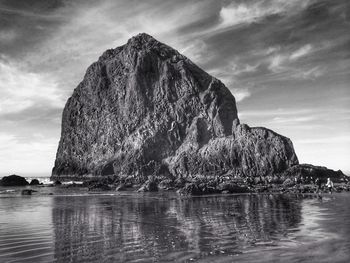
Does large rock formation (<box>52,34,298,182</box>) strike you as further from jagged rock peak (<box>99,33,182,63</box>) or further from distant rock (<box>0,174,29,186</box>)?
distant rock (<box>0,174,29,186</box>)

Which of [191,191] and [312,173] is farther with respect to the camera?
[312,173]

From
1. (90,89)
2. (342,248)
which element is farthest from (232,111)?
(342,248)

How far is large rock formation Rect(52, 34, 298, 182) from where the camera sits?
9944 centimetres

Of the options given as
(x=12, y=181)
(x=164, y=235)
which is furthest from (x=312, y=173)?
(x=12, y=181)

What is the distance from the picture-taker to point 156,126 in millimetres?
130250

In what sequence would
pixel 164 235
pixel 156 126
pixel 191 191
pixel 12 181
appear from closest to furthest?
pixel 164 235, pixel 191 191, pixel 12 181, pixel 156 126

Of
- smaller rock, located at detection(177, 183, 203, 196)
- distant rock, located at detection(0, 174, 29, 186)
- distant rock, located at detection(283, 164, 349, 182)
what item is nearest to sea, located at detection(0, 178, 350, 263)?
smaller rock, located at detection(177, 183, 203, 196)

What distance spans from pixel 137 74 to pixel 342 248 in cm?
13282

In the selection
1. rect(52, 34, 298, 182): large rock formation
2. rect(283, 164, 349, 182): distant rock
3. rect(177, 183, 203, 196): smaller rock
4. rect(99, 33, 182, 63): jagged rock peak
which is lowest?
rect(177, 183, 203, 196): smaller rock

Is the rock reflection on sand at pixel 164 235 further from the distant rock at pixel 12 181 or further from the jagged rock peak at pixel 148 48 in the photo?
the jagged rock peak at pixel 148 48

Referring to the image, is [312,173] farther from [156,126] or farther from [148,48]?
[148,48]

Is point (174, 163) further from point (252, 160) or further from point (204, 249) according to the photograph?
point (204, 249)

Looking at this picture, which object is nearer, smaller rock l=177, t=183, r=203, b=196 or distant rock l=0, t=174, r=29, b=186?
smaller rock l=177, t=183, r=203, b=196

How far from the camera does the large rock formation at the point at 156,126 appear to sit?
9944cm
